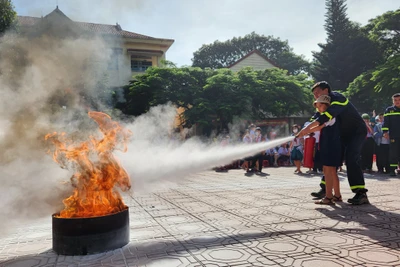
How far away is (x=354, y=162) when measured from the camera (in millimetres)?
5316

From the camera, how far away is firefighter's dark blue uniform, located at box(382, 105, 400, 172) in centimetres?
891

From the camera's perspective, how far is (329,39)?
3638 centimetres

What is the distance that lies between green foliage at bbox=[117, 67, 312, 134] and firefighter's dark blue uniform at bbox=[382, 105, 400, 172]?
33.6 feet

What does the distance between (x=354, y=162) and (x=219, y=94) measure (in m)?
15.0

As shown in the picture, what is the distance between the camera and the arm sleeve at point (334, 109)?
5120mm

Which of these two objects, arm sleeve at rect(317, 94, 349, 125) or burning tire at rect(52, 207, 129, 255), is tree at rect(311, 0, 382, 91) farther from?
burning tire at rect(52, 207, 129, 255)

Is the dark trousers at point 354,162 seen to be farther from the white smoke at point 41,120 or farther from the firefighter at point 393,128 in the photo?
the firefighter at point 393,128

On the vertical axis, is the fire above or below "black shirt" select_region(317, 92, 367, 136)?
below

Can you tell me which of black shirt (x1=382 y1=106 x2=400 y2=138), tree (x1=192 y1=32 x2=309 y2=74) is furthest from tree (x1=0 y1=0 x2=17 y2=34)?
tree (x1=192 y1=32 x2=309 y2=74)

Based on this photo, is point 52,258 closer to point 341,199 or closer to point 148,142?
point 341,199

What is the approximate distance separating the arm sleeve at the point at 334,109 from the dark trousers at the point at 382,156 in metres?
5.95

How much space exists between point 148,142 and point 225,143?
5.45 metres

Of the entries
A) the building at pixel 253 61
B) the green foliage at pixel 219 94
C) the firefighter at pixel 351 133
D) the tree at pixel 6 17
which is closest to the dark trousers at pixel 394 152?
the firefighter at pixel 351 133

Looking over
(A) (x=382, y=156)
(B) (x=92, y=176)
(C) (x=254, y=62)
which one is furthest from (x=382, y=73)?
(B) (x=92, y=176)
